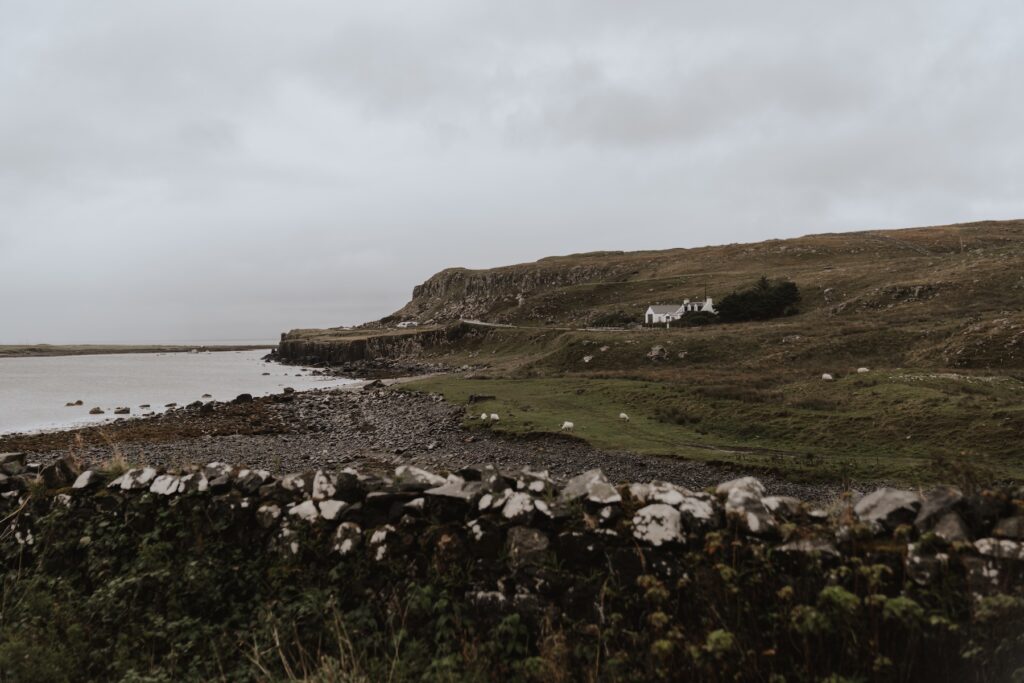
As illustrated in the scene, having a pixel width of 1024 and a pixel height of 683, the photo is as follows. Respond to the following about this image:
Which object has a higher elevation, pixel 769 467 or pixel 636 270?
pixel 636 270

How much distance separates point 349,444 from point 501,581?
77.0ft

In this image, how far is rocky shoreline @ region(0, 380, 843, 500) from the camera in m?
19.9

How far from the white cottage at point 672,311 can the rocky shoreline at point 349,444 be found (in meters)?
44.4

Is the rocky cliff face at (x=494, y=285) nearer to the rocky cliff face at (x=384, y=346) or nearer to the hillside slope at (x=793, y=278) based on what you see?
the hillside slope at (x=793, y=278)

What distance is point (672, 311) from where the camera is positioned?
77938 millimetres

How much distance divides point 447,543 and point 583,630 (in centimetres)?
165

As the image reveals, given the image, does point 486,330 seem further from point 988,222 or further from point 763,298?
point 988,222

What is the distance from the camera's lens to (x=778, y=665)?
4312 millimetres

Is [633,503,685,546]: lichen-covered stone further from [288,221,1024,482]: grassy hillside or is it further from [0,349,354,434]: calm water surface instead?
[0,349,354,434]: calm water surface

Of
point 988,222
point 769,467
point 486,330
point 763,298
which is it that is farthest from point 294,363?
point 988,222

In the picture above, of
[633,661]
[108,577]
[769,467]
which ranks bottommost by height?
[769,467]

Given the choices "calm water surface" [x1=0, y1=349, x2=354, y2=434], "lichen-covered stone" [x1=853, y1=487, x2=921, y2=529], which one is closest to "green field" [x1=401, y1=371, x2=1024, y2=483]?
"lichen-covered stone" [x1=853, y1=487, x2=921, y2=529]

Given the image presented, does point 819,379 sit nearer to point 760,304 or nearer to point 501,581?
point 501,581

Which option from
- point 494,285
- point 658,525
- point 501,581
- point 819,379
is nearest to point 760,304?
point 819,379
